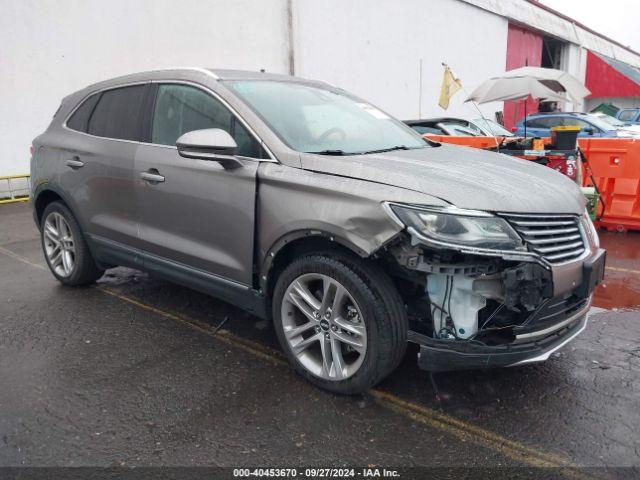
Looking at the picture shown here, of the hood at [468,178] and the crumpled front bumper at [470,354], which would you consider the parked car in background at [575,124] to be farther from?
the crumpled front bumper at [470,354]

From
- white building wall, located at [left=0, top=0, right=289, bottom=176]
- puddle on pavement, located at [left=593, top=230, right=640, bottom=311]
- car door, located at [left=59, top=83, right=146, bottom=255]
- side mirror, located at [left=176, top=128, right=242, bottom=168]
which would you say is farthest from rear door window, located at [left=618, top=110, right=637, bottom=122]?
side mirror, located at [left=176, top=128, right=242, bottom=168]

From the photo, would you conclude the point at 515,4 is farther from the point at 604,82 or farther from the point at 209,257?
the point at 209,257

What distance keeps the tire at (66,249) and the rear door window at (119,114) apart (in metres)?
0.84

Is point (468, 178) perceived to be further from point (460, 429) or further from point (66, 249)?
point (66, 249)

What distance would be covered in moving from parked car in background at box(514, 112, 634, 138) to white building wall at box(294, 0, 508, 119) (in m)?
5.25

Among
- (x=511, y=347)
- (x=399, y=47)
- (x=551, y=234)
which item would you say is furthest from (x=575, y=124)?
(x=511, y=347)

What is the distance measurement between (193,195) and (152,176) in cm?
45

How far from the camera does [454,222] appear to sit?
8.49 feet

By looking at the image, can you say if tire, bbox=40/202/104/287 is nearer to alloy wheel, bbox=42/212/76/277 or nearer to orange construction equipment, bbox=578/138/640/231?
alloy wheel, bbox=42/212/76/277

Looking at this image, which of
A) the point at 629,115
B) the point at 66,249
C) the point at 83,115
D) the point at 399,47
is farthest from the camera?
the point at 629,115

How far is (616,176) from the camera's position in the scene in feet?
23.6

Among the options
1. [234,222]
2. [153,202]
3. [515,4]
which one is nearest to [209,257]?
[234,222]

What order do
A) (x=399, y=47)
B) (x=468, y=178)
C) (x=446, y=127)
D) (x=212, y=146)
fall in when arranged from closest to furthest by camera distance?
(x=468, y=178)
(x=212, y=146)
(x=446, y=127)
(x=399, y=47)

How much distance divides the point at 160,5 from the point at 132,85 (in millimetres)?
8816
